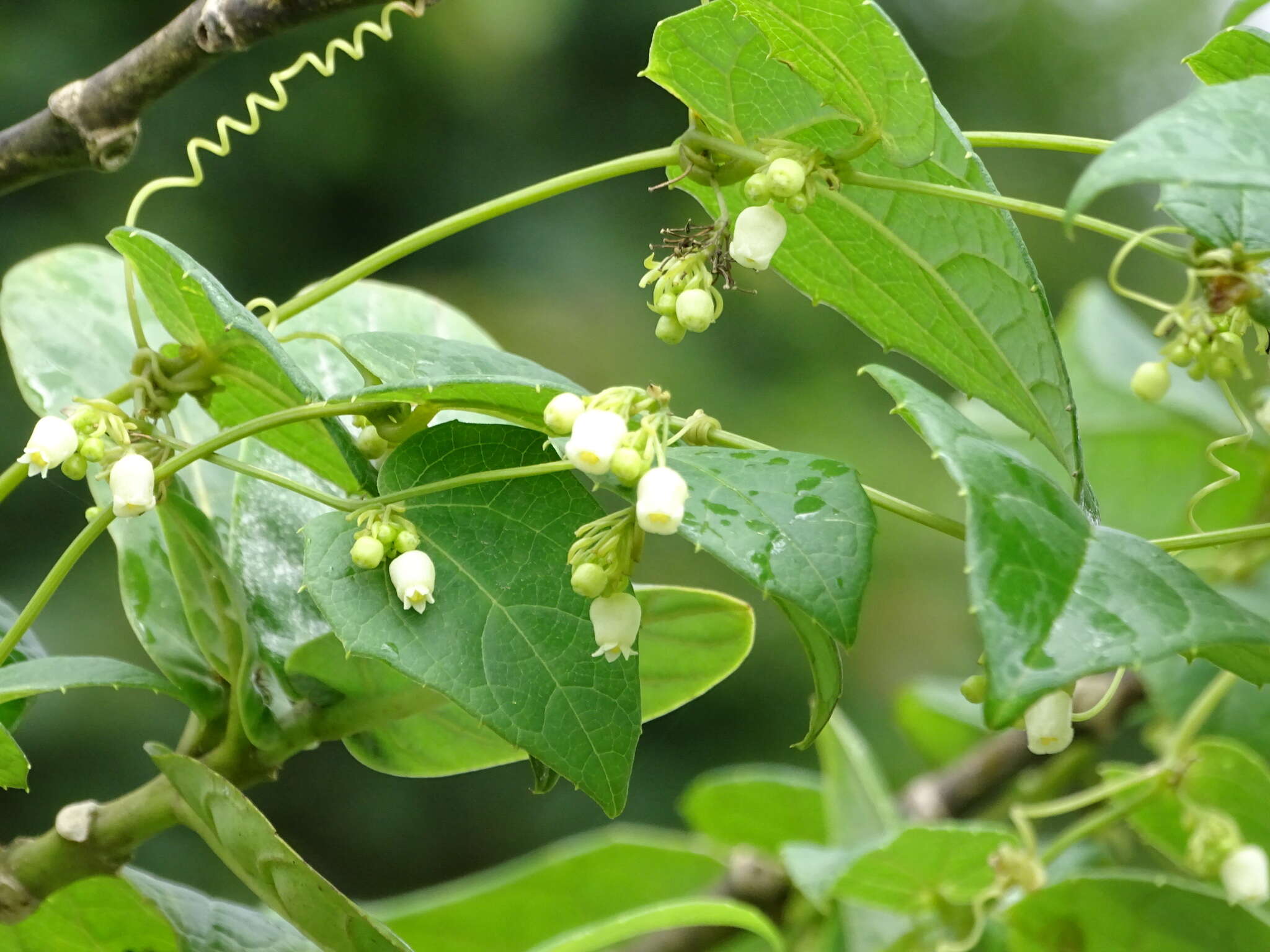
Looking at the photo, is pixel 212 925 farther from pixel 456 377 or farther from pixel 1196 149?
pixel 1196 149

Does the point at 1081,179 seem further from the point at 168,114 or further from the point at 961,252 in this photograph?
the point at 168,114

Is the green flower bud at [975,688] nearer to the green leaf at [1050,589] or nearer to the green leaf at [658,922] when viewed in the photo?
the green leaf at [1050,589]

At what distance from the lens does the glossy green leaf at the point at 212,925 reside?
405mm

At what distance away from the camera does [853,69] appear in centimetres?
30

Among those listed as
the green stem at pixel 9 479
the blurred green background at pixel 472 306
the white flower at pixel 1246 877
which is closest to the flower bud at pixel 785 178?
the green stem at pixel 9 479

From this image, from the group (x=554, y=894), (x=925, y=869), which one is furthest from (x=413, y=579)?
(x=554, y=894)

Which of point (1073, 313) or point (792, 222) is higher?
point (792, 222)

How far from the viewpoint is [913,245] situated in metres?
0.34

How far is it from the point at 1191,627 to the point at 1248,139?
0.10 metres

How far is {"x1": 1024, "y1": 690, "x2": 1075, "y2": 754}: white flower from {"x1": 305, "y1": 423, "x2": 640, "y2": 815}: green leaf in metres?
0.10

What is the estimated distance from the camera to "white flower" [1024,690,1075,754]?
305 mm

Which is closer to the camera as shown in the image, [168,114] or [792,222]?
[792,222]

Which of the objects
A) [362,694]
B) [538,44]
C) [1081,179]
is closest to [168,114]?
[538,44]

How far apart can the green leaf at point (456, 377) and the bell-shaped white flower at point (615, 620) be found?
5 centimetres
